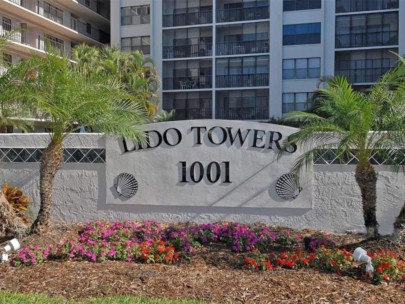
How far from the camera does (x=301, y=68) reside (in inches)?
1766

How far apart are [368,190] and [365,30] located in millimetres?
38438

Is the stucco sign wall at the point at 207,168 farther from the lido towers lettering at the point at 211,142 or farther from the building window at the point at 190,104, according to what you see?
the building window at the point at 190,104

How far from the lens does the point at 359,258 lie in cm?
710

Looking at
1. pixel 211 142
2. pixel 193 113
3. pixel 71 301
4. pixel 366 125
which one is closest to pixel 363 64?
pixel 193 113

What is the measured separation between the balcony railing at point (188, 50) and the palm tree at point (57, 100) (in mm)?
38278

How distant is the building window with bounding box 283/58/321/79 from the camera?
44406mm

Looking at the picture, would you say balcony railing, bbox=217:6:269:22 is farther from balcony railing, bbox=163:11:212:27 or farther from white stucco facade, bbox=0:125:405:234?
white stucco facade, bbox=0:125:405:234

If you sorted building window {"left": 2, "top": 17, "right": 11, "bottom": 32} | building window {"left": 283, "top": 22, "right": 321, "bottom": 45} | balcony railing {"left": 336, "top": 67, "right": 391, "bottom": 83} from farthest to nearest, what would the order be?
building window {"left": 283, "top": 22, "right": 321, "bottom": 45}
balcony railing {"left": 336, "top": 67, "right": 391, "bottom": 83}
building window {"left": 2, "top": 17, "right": 11, "bottom": 32}

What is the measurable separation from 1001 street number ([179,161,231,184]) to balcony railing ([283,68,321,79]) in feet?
114

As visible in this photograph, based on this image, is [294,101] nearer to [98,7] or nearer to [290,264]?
[98,7]

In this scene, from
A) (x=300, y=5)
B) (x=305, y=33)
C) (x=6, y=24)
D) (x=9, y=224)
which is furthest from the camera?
(x=300, y=5)

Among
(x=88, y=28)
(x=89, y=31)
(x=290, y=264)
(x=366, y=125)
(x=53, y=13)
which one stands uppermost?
(x=53, y=13)

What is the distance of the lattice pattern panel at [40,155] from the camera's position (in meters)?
12.2

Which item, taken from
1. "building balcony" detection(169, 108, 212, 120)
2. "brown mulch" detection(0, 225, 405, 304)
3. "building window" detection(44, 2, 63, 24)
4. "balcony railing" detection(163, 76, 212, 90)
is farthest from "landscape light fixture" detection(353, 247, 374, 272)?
"building window" detection(44, 2, 63, 24)
